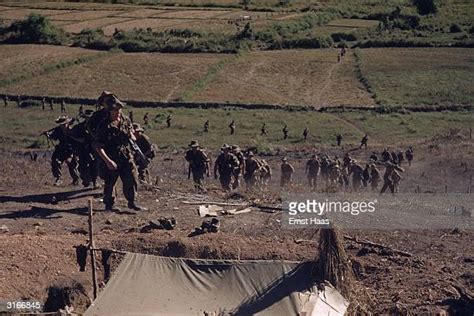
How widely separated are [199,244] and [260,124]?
1615 inches

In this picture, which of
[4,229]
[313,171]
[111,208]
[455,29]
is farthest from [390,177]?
[455,29]

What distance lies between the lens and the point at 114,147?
23.8 metres

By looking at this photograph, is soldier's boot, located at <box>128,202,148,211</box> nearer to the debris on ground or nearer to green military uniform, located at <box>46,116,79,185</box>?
the debris on ground

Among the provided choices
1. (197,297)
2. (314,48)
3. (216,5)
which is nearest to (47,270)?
(197,297)

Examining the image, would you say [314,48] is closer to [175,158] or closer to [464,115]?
[464,115]

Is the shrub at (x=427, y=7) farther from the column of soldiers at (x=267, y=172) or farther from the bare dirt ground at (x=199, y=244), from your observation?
the bare dirt ground at (x=199, y=244)

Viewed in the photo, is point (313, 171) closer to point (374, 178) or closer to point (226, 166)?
point (374, 178)

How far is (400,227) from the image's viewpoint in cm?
2358

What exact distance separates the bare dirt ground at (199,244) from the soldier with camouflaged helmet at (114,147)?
0.90 metres

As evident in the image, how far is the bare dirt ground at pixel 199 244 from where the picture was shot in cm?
1975

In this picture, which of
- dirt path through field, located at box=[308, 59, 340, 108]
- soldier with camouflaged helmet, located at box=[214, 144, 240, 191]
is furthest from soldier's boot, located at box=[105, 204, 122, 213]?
dirt path through field, located at box=[308, 59, 340, 108]

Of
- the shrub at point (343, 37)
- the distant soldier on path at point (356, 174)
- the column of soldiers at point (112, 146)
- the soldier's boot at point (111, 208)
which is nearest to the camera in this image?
the column of soldiers at point (112, 146)

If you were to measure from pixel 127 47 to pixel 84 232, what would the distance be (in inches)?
2574

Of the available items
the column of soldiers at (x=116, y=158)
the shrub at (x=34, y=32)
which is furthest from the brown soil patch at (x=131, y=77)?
the column of soldiers at (x=116, y=158)
